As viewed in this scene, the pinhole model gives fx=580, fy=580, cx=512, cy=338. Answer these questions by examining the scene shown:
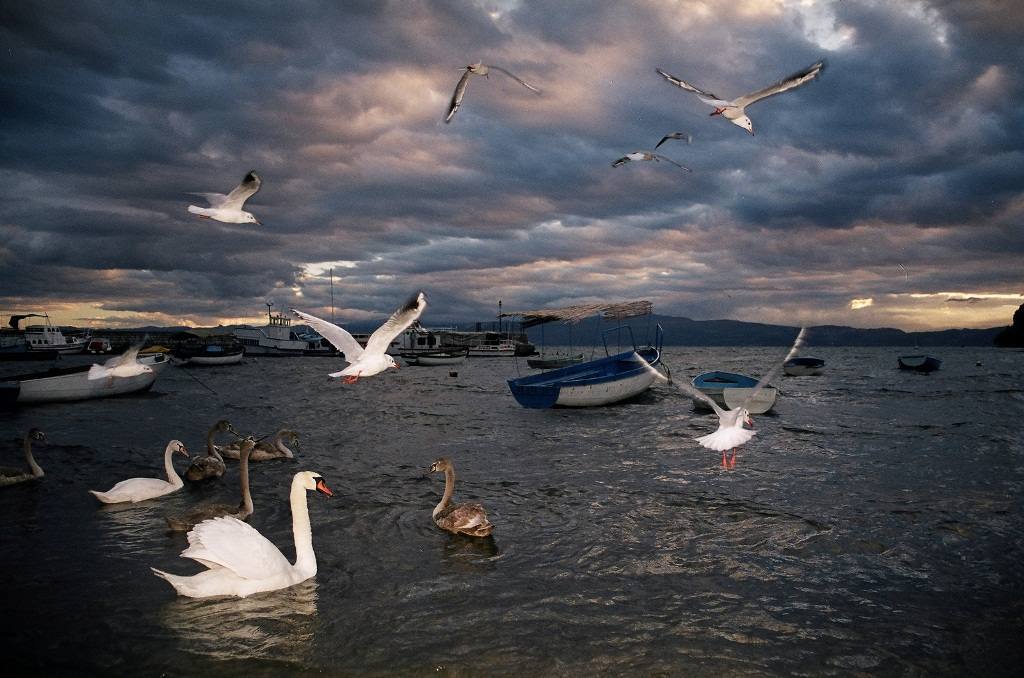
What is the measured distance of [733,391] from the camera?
2203cm

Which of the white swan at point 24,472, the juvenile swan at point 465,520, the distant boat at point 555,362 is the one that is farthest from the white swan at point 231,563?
the distant boat at point 555,362

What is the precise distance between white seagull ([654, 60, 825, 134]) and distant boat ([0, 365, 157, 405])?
2382cm

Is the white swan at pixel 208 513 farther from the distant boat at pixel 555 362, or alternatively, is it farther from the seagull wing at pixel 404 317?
the distant boat at pixel 555 362

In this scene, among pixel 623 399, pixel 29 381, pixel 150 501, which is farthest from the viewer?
pixel 623 399

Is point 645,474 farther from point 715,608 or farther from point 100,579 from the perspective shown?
point 100,579

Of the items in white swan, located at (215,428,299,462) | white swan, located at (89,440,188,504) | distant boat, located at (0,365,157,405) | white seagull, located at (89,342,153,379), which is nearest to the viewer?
white swan, located at (89,440,188,504)

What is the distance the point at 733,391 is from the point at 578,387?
639 centimetres

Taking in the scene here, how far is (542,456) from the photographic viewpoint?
15633 mm

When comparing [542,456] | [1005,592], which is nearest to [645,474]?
[542,456]

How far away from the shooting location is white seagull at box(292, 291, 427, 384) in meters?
7.90

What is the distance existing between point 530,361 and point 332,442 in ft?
147

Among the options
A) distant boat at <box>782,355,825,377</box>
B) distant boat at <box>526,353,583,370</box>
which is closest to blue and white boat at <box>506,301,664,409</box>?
distant boat at <box>526,353,583,370</box>

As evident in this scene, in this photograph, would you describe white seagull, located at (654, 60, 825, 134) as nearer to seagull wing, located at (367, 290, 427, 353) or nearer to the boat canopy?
seagull wing, located at (367, 290, 427, 353)

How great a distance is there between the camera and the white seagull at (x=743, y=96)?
911 cm
